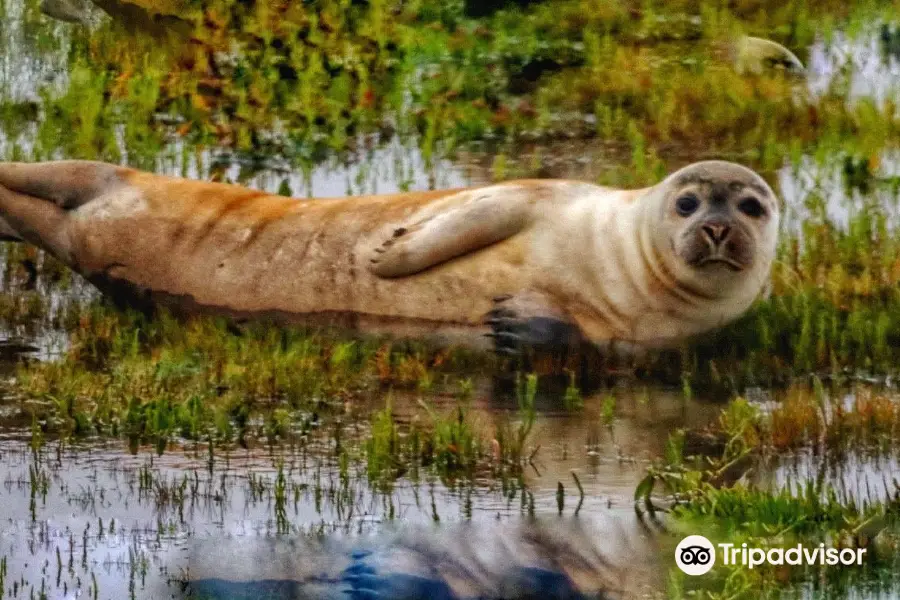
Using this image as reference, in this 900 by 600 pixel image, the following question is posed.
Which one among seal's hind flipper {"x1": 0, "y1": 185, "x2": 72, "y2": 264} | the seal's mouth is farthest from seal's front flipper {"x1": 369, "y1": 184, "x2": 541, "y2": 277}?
seal's hind flipper {"x1": 0, "y1": 185, "x2": 72, "y2": 264}

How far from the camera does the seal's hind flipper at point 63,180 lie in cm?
951

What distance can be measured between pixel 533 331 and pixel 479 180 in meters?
2.24

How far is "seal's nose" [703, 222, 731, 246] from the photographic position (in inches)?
325

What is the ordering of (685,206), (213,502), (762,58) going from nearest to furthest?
(213,502)
(685,206)
(762,58)

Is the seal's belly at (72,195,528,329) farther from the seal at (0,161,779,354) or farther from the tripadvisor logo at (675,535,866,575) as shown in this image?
the tripadvisor logo at (675,535,866,575)

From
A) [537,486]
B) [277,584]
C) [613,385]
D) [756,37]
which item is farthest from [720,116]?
[277,584]

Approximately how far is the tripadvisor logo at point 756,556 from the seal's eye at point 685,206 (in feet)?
7.63

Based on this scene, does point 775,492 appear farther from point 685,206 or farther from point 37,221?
point 37,221

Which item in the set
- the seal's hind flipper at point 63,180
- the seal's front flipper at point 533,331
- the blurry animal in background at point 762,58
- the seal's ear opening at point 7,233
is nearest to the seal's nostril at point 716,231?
the seal's front flipper at point 533,331

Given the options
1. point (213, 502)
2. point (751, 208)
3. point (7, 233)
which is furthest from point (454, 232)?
point (213, 502)

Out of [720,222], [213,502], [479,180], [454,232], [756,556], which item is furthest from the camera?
[479,180]

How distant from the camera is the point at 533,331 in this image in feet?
27.7

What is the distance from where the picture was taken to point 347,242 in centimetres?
887

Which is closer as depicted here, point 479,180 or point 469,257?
point 469,257
